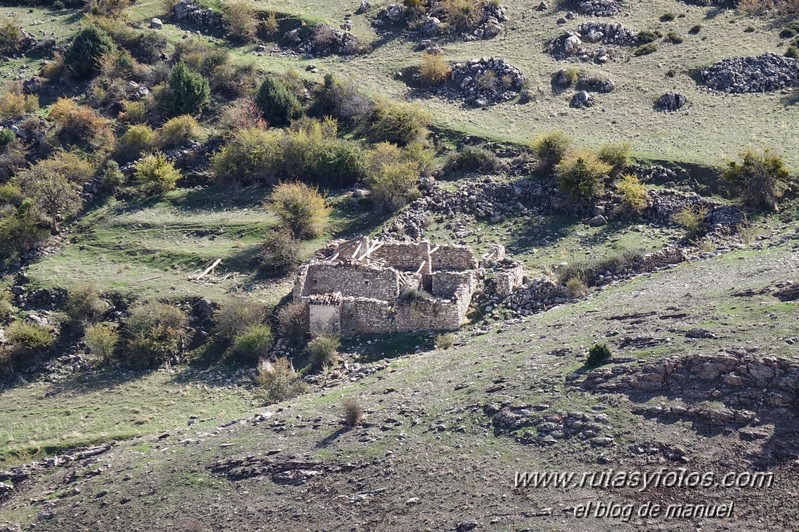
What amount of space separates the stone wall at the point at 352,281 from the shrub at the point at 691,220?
497 inches

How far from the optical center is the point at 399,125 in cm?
6162

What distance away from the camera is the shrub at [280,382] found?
41500mm

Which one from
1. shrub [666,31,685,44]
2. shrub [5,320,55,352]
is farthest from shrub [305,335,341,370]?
shrub [666,31,685,44]

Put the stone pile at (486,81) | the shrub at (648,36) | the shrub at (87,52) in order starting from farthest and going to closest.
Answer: the shrub at (648,36), the shrub at (87,52), the stone pile at (486,81)

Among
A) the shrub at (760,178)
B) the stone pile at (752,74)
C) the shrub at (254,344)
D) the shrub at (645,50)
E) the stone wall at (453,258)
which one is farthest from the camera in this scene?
the shrub at (645,50)

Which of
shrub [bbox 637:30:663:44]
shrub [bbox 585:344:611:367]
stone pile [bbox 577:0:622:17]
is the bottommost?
shrub [bbox 585:344:611:367]

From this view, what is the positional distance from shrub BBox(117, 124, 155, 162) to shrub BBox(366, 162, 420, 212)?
14.0 metres

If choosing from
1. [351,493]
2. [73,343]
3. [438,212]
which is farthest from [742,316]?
[73,343]

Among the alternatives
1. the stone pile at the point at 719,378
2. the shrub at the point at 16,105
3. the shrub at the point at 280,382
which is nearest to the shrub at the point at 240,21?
the shrub at the point at 16,105

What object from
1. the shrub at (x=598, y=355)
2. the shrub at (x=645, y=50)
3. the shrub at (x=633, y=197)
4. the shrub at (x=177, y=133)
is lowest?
the shrub at (x=177, y=133)

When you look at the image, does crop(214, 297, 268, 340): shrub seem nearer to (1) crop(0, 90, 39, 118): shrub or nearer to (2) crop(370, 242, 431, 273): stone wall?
(2) crop(370, 242, 431, 273): stone wall

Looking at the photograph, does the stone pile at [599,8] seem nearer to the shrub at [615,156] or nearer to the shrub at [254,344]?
the shrub at [615,156]

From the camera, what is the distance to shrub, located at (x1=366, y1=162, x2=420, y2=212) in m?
54.9

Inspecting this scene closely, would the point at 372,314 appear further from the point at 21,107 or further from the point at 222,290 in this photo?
the point at 21,107
